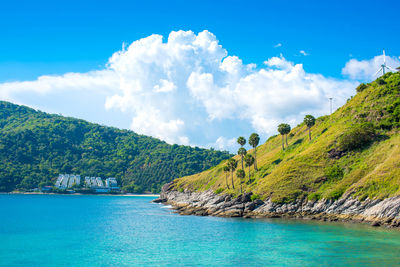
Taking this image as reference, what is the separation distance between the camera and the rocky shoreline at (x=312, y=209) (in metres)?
68.2

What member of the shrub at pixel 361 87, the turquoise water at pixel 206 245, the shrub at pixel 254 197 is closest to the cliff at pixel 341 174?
the shrub at pixel 254 197

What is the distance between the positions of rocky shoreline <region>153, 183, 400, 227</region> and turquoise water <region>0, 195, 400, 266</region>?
240 inches

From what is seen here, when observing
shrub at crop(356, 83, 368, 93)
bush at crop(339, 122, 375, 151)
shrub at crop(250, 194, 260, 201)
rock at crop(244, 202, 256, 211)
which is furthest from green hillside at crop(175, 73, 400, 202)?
rock at crop(244, 202, 256, 211)

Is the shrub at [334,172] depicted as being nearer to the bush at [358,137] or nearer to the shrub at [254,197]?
the bush at [358,137]

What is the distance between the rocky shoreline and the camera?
68.2 m

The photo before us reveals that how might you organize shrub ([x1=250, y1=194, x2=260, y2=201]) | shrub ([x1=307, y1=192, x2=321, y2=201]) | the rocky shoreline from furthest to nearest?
1. shrub ([x1=250, y1=194, x2=260, y2=201])
2. shrub ([x1=307, y1=192, x2=321, y2=201])
3. the rocky shoreline

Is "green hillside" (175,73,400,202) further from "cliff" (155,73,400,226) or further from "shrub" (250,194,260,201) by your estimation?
"shrub" (250,194,260,201)

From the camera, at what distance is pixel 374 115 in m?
106

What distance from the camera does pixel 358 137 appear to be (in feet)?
316

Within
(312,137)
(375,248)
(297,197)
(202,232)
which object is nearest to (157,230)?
(202,232)

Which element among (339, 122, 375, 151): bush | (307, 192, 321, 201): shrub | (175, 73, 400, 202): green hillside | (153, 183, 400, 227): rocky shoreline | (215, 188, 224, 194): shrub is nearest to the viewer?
(153, 183, 400, 227): rocky shoreline

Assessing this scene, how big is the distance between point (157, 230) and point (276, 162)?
210 ft

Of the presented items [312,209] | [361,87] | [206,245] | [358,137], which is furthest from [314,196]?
[361,87]

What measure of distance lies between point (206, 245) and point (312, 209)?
41.4 m
